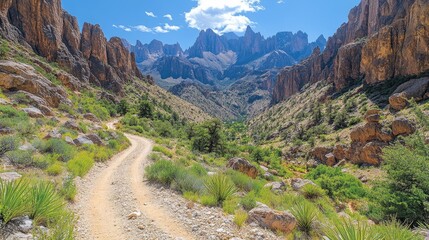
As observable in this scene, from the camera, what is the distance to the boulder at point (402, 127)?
99.7 feet

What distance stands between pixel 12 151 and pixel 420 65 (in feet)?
194

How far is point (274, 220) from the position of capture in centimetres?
707

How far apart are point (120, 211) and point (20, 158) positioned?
451cm

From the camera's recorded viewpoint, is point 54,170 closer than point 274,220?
No

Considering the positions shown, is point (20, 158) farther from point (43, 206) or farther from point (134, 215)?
point (134, 215)

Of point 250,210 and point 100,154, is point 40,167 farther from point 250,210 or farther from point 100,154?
point 250,210

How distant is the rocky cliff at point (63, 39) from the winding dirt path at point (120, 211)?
54.9 meters

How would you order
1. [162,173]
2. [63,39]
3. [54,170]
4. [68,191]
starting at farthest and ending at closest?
[63,39] < [162,173] < [54,170] < [68,191]

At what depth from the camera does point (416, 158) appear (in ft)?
40.2

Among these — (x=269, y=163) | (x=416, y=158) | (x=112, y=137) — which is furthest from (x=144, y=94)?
(x=416, y=158)

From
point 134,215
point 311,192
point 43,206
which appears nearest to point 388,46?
point 311,192

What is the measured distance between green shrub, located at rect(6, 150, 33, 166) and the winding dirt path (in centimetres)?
201

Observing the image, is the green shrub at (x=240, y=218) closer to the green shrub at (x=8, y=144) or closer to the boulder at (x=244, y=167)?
the green shrub at (x=8, y=144)

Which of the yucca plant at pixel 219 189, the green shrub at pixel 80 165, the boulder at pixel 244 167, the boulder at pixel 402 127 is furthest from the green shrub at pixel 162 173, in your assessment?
the boulder at pixel 402 127
